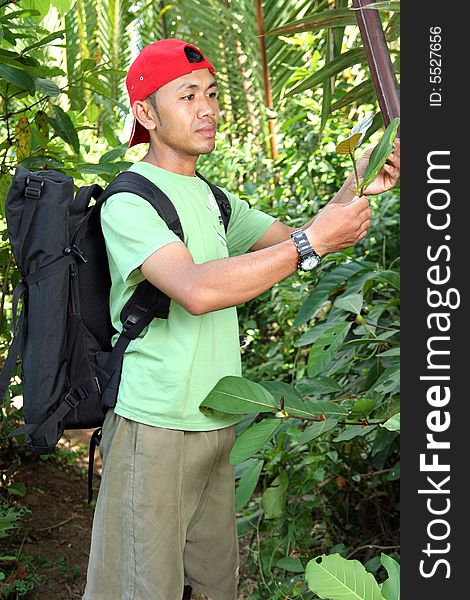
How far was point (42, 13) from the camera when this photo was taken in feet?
8.36

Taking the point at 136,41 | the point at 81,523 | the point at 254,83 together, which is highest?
the point at 136,41

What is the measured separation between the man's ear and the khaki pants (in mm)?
705

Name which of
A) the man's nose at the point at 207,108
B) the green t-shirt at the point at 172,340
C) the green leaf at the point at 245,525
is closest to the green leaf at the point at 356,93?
the man's nose at the point at 207,108

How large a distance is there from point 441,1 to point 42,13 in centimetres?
138

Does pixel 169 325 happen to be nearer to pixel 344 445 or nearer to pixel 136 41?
pixel 344 445

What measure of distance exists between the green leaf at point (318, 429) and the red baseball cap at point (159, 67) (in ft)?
2.90

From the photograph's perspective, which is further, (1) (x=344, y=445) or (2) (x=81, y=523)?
(2) (x=81, y=523)

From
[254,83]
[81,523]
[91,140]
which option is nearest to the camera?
[81,523]

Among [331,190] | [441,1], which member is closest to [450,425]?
[441,1]

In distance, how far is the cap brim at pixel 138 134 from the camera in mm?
2338

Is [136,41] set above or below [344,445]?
above

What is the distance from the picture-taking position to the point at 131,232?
200 centimetres

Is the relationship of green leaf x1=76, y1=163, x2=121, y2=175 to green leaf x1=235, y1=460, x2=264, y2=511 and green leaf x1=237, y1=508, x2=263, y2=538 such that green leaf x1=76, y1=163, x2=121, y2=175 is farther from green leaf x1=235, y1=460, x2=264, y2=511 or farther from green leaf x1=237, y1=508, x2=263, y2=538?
green leaf x1=237, y1=508, x2=263, y2=538

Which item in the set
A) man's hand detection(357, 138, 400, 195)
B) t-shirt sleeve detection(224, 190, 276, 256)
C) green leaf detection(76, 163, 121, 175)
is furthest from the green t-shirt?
green leaf detection(76, 163, 121, 175)
